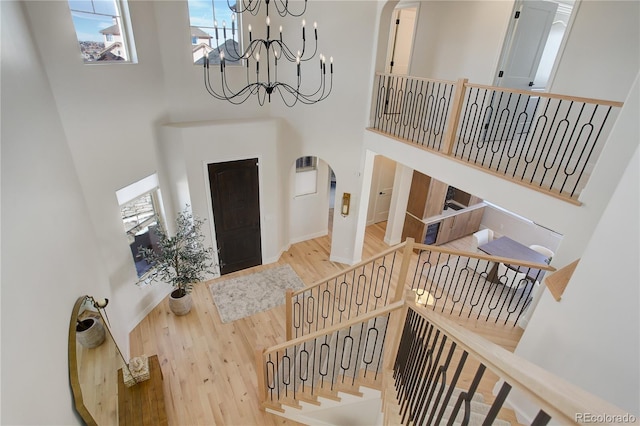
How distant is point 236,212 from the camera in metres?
6.34

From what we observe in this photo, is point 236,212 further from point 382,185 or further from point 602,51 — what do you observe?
point 602,51

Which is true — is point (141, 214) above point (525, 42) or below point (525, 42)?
below

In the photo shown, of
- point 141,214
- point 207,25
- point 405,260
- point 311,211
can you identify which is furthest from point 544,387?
point 311,211

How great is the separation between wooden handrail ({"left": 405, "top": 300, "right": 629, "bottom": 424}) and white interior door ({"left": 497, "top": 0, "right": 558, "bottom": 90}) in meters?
5.79

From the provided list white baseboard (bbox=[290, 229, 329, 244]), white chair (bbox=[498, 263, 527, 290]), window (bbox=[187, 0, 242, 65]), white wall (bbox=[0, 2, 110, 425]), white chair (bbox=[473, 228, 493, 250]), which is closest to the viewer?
white wall (bbox=[0, 2, 110, 425])

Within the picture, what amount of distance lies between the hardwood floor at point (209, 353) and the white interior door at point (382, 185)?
4.17 m

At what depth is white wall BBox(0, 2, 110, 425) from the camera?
5.64 feet

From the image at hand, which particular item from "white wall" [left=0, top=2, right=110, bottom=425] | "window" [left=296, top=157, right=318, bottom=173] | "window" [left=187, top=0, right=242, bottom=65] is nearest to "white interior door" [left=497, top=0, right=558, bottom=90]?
"window" [left=296, top=157, right=318, bottom=173]

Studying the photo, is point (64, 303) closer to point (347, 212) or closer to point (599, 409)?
point (599, 409)

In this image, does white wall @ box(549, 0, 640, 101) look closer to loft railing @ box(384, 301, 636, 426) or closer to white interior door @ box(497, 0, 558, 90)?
white interior door @ box(497, 0, 558, 90)

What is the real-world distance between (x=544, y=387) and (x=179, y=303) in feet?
18.4

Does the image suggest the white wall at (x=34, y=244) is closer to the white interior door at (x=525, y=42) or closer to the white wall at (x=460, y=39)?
the white wall at (x=460, y=39)

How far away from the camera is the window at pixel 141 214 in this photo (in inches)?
193
